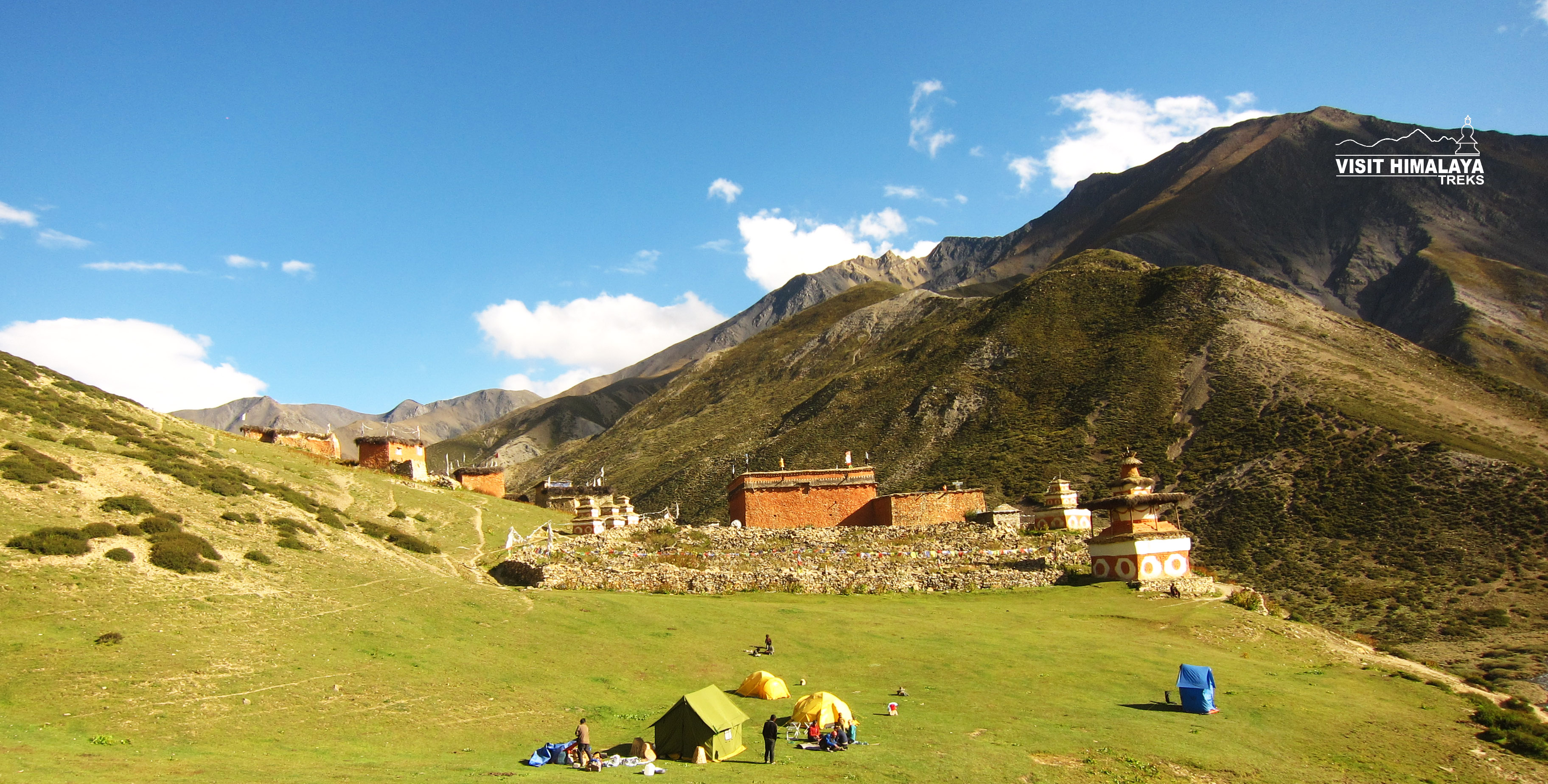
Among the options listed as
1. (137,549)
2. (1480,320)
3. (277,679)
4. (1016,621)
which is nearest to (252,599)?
(137,549)

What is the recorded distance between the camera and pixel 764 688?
21156 mm

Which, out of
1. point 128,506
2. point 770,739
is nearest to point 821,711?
point 770,739

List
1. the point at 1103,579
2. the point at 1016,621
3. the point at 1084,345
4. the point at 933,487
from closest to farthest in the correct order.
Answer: the point at 1016,621, the point at 1103,579, the point at 933,487, the point at 1084,345

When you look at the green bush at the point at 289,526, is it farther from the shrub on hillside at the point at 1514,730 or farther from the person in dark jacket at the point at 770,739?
the shrub on hillside at the point at 1514,730

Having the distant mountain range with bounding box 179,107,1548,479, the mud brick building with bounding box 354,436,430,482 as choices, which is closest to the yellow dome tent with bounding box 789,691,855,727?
the mud brick building with bounding box 354,436,430,482

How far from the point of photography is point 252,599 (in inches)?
911

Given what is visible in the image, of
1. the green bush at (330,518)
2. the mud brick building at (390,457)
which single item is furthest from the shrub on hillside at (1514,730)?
the mud brick building at (390,457)

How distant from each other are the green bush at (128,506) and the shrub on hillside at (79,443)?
591 centimetres

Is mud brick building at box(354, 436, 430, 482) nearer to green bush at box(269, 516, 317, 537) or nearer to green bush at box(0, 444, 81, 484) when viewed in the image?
green bush at box(269, 516, 317, 537)

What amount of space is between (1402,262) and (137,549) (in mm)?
181681

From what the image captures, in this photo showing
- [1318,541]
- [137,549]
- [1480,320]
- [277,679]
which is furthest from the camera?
[1480,320]

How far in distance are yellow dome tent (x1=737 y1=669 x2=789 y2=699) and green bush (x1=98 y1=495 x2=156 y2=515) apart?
742 inches

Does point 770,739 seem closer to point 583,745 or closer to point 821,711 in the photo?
point 821,711

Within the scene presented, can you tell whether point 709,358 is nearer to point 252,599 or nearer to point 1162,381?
point 1162,381
